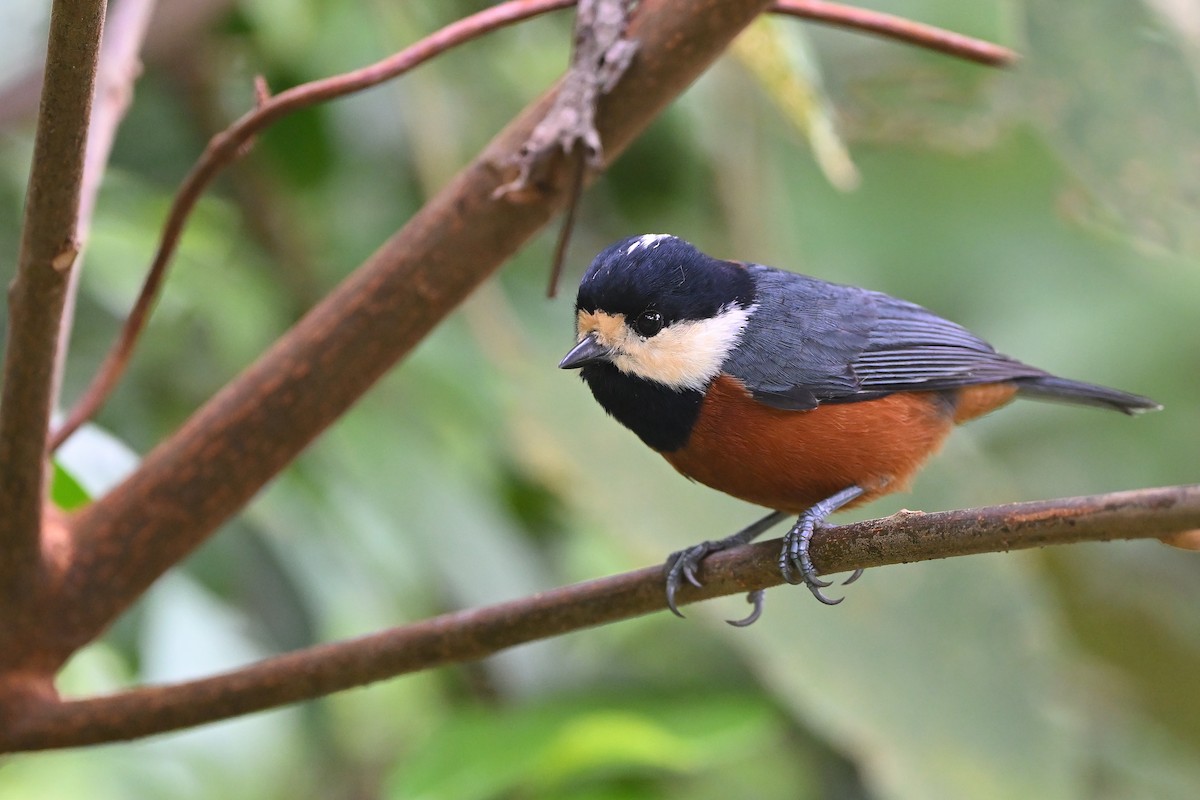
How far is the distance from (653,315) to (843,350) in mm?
395

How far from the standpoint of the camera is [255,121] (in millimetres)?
1701

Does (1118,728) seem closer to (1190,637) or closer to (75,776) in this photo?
(1190,637)

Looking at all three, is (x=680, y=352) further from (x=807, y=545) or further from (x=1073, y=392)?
(x=1073, y=392)

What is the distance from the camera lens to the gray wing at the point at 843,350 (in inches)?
79.7

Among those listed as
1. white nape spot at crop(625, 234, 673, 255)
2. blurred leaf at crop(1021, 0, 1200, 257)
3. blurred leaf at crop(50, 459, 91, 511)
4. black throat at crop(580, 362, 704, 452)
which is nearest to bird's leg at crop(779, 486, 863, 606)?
black throat at crop(580, 362, 704, 452)

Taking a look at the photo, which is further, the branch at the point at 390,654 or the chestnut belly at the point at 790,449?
the chestnut belly at the point at 790,449

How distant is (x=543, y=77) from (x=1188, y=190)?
6.80 ft

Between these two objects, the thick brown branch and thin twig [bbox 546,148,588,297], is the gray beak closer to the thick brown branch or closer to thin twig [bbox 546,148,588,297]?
thin twig [bbox 546,148,588,297]

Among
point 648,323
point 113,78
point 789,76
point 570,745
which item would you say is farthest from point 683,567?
point 113,78

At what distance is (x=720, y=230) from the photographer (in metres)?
3.37

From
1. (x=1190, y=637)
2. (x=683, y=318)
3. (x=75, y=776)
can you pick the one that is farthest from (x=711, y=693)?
(x=75, y=776)

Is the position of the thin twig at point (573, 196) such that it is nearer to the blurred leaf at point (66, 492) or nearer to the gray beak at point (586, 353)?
the gray beak at point (586, 353)

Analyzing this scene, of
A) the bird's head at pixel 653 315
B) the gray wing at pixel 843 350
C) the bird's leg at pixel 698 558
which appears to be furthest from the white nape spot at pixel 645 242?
the bird's leg at pixel 698 558

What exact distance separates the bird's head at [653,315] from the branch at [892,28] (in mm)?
400
